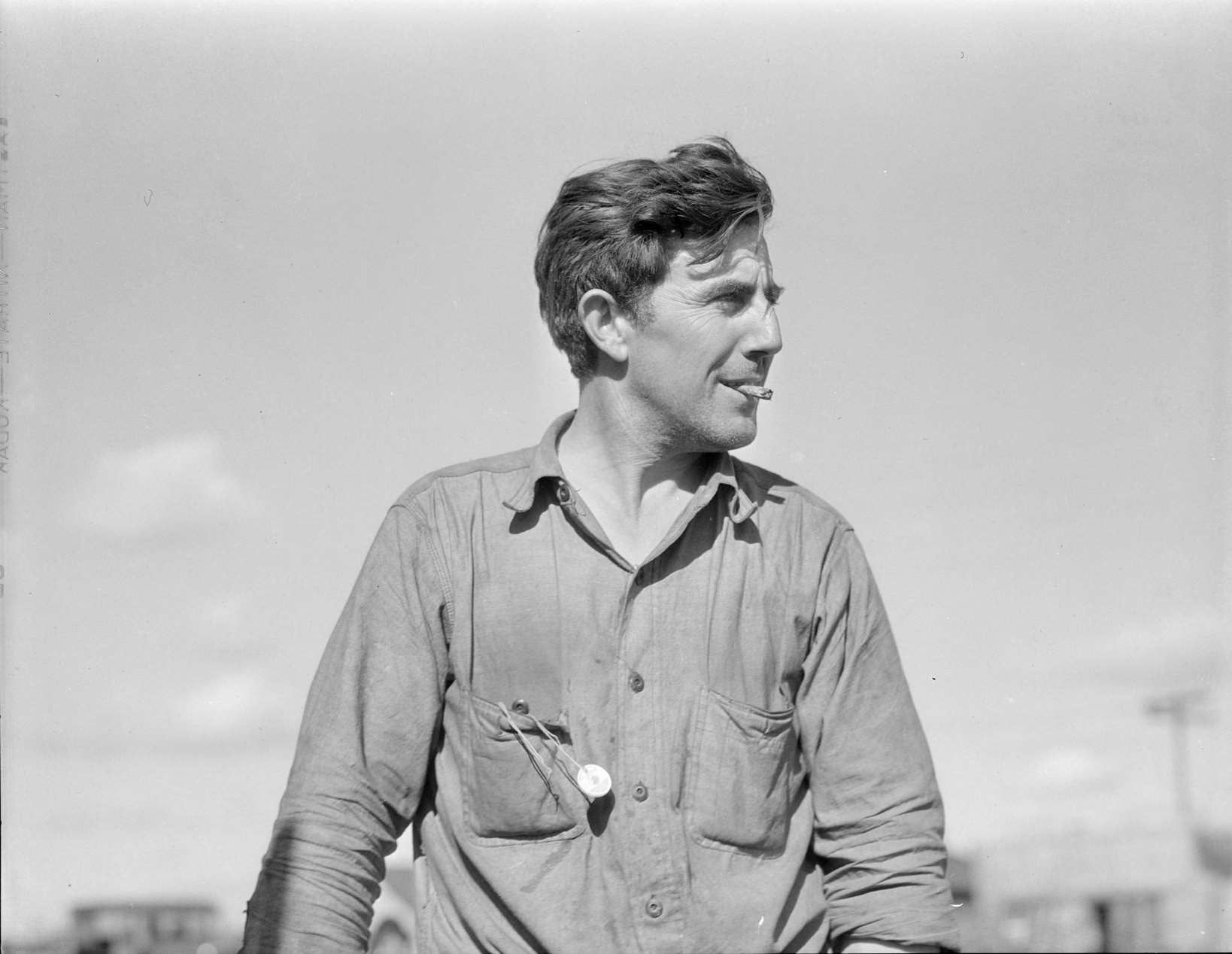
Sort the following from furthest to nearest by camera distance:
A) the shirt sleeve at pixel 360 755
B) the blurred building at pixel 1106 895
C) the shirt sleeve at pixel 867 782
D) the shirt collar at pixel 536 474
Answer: the blurred building at pixel 1106 895, the shirt collar at pixel 536 474, the shirt sleeve at pixel 867 782, the shirt sleeve at pixel 360 755

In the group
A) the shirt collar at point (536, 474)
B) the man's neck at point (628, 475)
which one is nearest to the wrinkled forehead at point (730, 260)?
the man's neck at point (628, 475)

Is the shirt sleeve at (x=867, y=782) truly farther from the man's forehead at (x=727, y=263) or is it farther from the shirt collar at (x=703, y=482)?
the man's forehead at (x=727, y=263)

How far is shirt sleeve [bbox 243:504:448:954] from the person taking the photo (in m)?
2.92

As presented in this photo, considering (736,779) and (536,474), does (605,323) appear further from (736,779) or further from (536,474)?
(736,779)

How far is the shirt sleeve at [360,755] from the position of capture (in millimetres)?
2922

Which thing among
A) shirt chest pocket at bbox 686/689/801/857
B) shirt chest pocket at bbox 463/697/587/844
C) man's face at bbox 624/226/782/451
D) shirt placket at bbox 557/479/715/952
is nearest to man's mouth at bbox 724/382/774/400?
man's face at bbox 624/226/782/451

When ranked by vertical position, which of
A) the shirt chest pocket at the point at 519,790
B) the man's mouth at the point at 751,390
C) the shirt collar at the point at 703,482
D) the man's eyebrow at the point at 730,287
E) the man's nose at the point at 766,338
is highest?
the man's eyebrow at the point at 730,287

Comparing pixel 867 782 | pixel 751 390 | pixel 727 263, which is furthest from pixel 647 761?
pixel 727 263

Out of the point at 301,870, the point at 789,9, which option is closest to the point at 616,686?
the point at 301,870

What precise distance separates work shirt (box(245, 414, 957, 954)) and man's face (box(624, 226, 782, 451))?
14cm

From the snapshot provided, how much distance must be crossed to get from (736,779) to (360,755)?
2.26 ft

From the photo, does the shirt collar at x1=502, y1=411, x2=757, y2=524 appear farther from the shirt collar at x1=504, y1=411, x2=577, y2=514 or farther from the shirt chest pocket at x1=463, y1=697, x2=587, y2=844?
the shirt chest pocket at x1=463, y1=697, x2=587, y2=844

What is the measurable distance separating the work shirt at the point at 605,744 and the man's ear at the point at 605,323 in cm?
24

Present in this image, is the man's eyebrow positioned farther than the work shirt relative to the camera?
Yes
